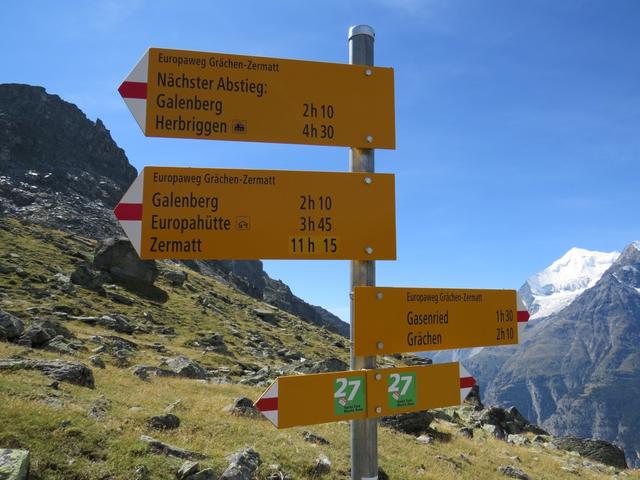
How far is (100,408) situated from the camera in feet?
38.4

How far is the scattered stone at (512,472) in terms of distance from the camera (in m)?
16.4

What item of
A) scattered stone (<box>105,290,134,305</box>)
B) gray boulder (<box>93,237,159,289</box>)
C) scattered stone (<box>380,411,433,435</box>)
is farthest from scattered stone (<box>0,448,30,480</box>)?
gray boulder (<box>93,237,159,289</box>)

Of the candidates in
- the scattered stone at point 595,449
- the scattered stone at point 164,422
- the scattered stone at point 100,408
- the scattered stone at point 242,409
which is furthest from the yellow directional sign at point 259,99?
the scattered stone at point 595,449

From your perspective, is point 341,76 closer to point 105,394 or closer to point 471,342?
point 471,342

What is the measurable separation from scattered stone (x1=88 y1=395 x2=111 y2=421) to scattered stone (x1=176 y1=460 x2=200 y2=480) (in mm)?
3124

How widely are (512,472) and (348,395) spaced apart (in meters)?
15.7

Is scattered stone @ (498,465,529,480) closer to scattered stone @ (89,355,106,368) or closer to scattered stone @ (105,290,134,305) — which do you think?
scattered stone @ (89,355,106,368)

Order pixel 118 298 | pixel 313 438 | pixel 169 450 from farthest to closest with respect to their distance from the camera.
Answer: pixel 118 298, pixel 313 438, pixel 169 450

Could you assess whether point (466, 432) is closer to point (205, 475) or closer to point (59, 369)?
point (205, 475)

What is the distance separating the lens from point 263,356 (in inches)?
1887

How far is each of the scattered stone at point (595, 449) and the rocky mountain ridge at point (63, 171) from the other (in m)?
91.5

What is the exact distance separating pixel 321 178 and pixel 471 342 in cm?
257

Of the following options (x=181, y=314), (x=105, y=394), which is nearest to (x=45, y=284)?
(x=181, y=314)

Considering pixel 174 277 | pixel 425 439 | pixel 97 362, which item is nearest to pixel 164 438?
pixel 97 362
